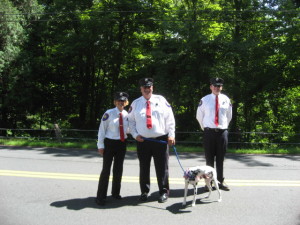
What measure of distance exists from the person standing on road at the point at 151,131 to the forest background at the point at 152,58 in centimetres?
1082

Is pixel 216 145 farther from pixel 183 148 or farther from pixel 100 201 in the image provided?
pixel 183 148

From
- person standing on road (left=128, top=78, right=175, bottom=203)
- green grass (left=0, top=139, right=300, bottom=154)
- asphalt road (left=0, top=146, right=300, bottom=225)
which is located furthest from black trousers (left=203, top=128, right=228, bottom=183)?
green grass (left=0, top=139, right=300, bottom=154)

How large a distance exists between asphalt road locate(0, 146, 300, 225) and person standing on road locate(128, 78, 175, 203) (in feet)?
1.32

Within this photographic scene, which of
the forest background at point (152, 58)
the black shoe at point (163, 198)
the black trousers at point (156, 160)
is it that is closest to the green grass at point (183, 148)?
the forest background at point (152, 58)

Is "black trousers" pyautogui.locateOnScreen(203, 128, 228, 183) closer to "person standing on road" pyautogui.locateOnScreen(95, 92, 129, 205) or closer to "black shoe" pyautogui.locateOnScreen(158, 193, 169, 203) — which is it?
"black shoe" pyautogui.locateOnScreen(158, 193, 169, 203)

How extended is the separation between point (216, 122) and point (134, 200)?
6.97 feet

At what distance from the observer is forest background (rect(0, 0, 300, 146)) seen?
18.0 meters

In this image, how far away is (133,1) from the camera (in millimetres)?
21500

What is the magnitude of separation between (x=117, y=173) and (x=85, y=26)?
17.2 meters

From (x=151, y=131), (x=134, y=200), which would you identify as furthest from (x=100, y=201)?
(x=151, y=131)

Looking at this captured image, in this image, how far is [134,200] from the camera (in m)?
5.87

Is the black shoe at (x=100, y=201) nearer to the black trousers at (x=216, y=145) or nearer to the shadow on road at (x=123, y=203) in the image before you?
the shadow on road at (x=123, y=203)

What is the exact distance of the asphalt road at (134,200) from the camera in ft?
16.1

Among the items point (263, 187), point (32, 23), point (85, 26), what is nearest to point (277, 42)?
point (85, 26)
